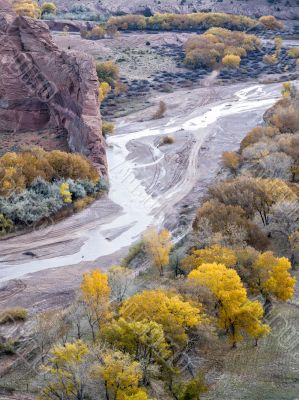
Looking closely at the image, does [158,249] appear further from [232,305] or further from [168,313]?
[168,313]

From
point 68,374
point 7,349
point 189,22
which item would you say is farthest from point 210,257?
point 189,22

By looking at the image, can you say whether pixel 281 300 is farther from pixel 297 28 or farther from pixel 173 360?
pixel 297 28

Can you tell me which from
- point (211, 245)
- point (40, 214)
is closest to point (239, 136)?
point (40, 214)

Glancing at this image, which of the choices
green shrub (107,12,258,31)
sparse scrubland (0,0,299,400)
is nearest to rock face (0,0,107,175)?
sparse scrubland (0,0,299,400)

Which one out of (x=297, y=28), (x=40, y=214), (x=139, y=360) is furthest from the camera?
(x=297, y=28)

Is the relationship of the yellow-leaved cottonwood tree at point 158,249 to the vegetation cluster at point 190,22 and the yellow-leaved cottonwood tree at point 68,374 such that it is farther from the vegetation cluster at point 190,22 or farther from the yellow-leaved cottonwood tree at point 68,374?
the vegetation cluster at point 190,22
